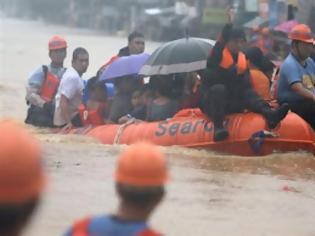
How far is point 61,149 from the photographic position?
10.8 m

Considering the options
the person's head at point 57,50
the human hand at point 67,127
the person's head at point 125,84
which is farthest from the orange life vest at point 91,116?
the person's head at point 57,50

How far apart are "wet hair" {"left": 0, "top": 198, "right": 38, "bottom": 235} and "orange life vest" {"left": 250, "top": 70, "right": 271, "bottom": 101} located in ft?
29.0

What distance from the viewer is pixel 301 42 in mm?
10648

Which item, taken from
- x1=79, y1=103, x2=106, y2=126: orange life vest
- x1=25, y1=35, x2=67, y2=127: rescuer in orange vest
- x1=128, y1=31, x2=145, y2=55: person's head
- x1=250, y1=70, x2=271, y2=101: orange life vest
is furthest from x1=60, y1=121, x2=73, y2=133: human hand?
x1=250, y1=70, x2=271, y2=101: orange life vest

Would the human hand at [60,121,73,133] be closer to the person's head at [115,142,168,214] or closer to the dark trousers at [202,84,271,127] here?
the dark trousers at [202,84,271,127]

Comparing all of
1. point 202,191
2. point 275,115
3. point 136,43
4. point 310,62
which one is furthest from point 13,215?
point 136,43

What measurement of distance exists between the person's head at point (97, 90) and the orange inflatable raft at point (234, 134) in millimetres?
1187

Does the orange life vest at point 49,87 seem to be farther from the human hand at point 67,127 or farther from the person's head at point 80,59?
the human hand at point 67,127

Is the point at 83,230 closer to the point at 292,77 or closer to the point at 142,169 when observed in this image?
the point at 142,169

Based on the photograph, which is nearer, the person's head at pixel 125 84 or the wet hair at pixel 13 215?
the wet hair at pixel 13 215

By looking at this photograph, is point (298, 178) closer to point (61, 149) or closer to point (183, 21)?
point (61, 149)

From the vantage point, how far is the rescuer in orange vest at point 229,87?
10.2 meters

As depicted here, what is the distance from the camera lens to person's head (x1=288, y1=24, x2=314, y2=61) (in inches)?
419

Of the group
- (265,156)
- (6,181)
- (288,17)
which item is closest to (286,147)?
(265,156)
